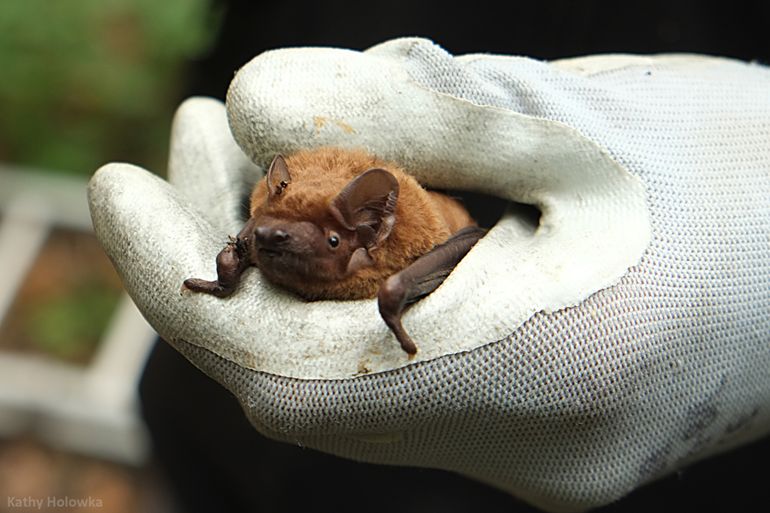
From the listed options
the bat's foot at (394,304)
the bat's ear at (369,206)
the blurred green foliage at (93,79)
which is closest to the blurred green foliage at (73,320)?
the blurred green foliage at (93,79)

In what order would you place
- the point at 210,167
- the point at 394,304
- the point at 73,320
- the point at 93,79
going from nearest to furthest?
the point at 394,304, the point at 210,167, the point at 73,320, the point at 93,79

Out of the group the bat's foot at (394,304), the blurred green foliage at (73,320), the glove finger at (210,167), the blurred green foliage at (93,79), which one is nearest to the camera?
the bat's foot at (394,304)

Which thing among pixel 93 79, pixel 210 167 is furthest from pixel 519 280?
pixel 93 79

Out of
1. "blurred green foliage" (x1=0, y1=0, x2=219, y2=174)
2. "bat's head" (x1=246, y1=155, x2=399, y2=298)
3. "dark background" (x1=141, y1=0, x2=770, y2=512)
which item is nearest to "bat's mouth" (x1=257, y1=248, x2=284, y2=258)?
"bat's head" (x1=246, y1=155, x2=399, y2=298)

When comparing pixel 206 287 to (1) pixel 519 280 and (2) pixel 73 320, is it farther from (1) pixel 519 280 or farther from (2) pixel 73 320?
(2) pixel 73 320

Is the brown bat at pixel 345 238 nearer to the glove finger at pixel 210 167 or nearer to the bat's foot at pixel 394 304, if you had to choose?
the bat's foot at pixel 394 304

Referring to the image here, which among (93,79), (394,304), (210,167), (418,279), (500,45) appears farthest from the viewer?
(93,79)

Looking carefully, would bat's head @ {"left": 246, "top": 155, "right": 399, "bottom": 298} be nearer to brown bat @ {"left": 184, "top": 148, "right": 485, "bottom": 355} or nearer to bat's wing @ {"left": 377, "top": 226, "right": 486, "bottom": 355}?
brown bat @ {"left": 184, "top": 148, "right": 485, "bottom": 355}
